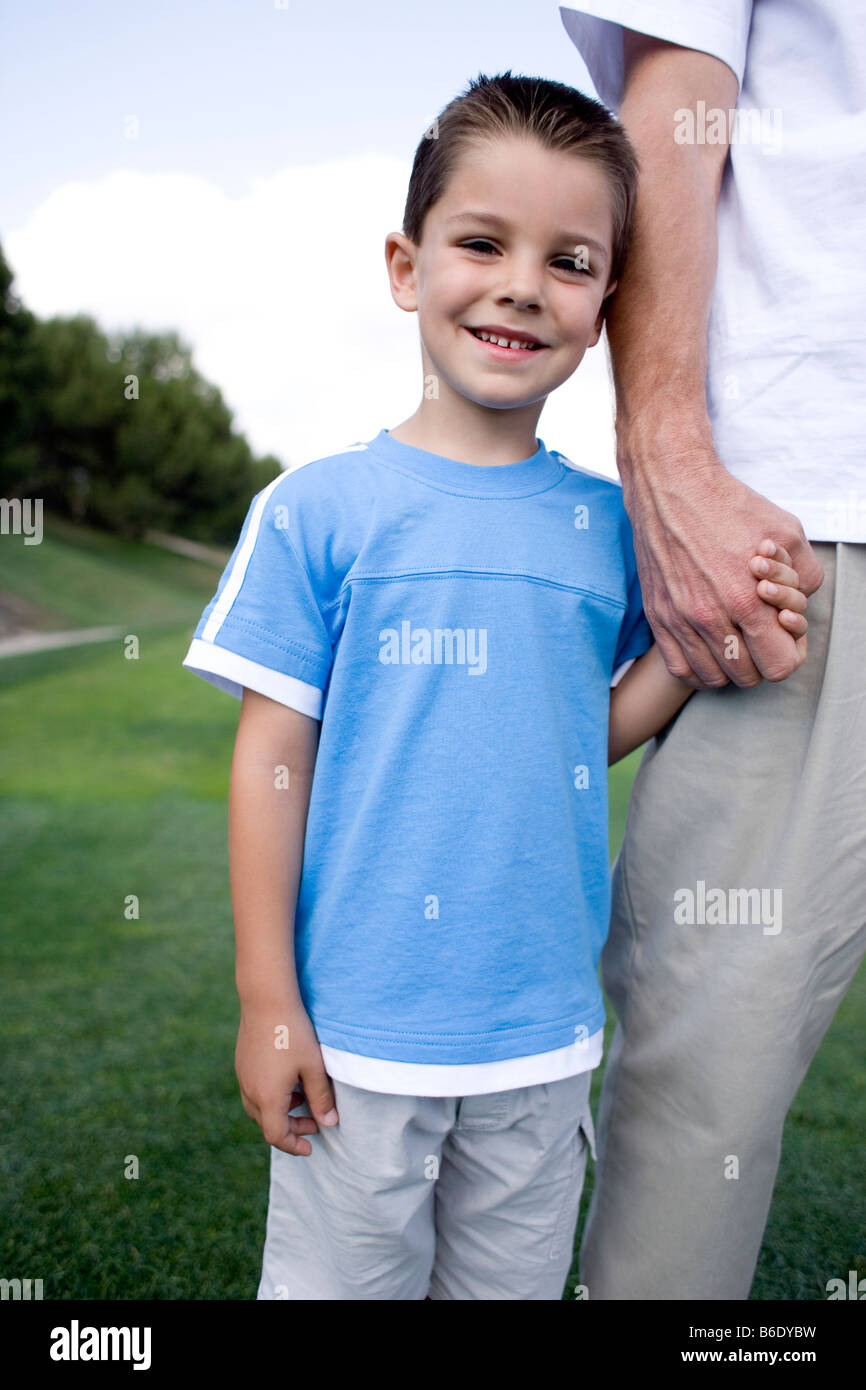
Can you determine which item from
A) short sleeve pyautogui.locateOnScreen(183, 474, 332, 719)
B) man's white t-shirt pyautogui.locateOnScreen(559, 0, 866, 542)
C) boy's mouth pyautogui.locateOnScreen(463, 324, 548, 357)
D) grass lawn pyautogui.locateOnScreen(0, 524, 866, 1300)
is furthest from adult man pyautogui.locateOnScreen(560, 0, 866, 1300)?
grass lawn pyautogui.locateOnScreen(0, 524, 866, 1300)

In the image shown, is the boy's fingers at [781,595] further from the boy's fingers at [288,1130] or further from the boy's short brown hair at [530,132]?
the boy's fingers at [288,1130]

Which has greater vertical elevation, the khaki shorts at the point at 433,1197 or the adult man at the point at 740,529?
the adult man at the point at 740,529

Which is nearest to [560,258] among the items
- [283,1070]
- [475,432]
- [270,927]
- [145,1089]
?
[475,432]

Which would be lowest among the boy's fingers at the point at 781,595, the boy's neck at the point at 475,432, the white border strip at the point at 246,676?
the white border strip at the point at 246,676

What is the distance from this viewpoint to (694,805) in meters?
1.04

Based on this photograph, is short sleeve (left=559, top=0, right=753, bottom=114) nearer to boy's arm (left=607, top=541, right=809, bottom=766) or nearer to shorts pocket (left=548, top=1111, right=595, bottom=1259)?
boy's arm (left=607, top=541, right=809, bottom=766)

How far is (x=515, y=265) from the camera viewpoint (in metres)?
0.94

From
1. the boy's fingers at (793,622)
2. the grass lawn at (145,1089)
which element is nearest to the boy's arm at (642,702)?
the boy's fingers at (793,622)

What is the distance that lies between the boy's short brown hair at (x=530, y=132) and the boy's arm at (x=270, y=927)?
52 cm

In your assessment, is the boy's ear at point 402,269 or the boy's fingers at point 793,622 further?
the boy's ear at point 402,269

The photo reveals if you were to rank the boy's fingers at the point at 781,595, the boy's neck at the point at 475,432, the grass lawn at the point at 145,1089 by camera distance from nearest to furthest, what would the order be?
the boy's fingers at the point at 781,595 < the boy's neck at the point at 475,432 < the grass lawn at the point at 145,1089

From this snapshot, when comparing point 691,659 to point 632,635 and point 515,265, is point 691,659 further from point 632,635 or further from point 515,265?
point 515,265

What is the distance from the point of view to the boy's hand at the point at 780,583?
0.89 m

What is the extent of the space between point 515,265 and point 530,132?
0.42 feet
